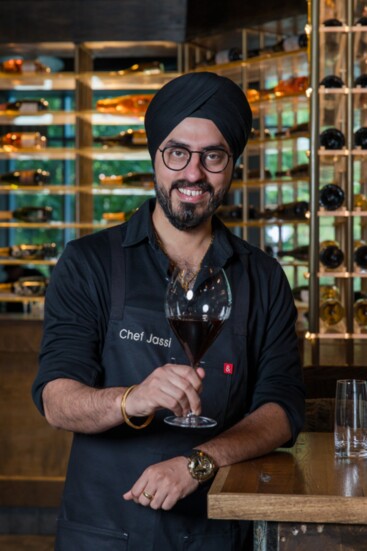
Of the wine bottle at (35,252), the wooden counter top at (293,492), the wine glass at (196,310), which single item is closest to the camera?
the wooden counter top at (293,492)

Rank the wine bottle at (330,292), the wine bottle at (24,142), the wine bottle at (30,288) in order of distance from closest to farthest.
Answer: 1. the wine bottle at (330,292)
2. the wine bottle at (30,288)
3. the wine bottle at (24,142)

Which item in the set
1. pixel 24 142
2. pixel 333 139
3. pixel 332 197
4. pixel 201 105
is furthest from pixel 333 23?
pixel 201 105

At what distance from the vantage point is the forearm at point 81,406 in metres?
1.74

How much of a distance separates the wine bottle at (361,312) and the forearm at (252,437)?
292 centimetres

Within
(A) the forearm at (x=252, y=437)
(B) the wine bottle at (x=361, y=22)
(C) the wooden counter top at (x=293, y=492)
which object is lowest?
(C) the wooden counter top at (x=293, y=492)

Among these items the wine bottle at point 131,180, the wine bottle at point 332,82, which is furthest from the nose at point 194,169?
the wine bottle at point 131,180

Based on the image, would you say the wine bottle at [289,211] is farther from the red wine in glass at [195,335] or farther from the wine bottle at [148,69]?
the red wine in glass at [195,335]

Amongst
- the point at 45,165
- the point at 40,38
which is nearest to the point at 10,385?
the point at 40,38

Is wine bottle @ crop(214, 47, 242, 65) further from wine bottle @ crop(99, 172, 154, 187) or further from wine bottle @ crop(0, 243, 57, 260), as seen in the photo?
wine bottle @ crop(0, 243, 57, 260)

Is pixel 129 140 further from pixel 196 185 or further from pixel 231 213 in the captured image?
pixel 196 185

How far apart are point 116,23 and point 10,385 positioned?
2.94m

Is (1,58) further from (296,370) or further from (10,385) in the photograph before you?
(296,370)

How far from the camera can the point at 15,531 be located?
Answer: 5.25m

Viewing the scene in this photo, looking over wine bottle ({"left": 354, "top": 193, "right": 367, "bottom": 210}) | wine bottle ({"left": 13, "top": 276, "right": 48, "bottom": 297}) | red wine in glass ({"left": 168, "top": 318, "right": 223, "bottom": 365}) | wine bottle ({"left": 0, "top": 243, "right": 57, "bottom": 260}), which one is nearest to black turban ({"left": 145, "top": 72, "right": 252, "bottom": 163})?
red wine in glass ({"left": 168, "top": 318, "right": 223, "bottom": 365})
